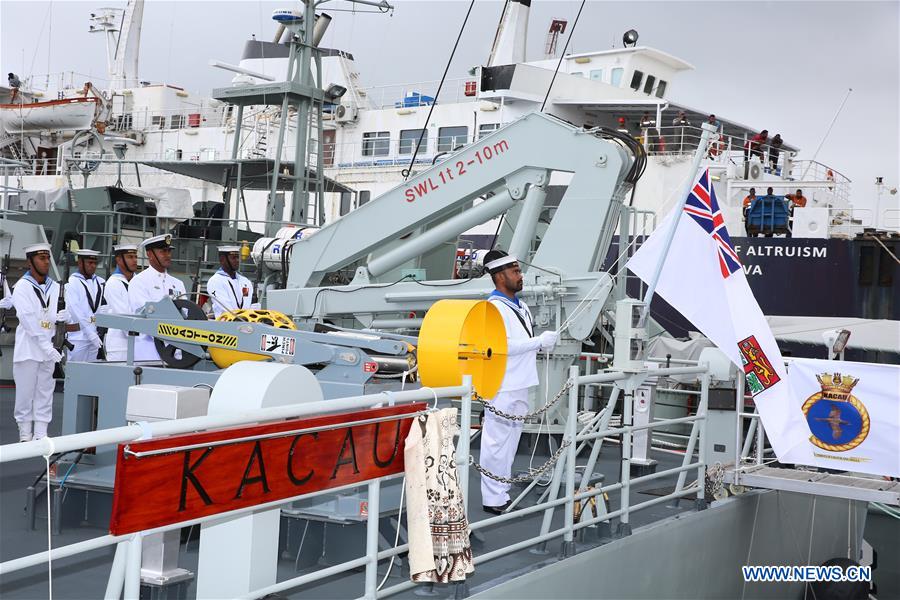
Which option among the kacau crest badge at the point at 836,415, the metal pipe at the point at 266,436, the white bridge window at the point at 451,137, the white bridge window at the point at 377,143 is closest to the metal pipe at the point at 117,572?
the metal pipe at the point at 266,436

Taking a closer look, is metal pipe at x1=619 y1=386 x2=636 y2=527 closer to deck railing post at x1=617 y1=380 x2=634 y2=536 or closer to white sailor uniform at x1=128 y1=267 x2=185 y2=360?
deck railing post at x1=617 y1=380 x2=634 y2=536

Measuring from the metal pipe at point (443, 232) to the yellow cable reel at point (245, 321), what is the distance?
2.87 meters

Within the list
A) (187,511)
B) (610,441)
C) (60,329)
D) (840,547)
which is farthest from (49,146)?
(187,511)

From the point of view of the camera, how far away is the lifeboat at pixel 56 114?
2625 centimetres

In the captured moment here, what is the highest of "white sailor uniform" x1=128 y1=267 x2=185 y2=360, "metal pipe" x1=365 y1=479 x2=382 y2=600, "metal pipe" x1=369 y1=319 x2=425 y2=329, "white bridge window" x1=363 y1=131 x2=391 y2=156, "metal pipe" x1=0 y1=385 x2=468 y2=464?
"white bridge window" x1=363 y1=131 x2=391 y2=156

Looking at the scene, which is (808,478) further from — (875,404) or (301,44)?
(301,44)

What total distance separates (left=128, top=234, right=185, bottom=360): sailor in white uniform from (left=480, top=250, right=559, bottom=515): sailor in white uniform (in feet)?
11.5

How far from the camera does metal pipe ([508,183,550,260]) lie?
865 cm

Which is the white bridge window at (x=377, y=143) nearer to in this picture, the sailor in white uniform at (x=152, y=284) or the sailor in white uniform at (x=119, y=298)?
the sailor in white uniform at (x=119, y=298)

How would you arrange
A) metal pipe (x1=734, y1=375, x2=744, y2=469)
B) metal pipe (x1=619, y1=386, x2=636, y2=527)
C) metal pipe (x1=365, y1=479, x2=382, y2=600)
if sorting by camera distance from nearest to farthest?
metal pipe (x1=365, y1=479, x2=382, y2=600) < metal pipe (x1=619, y1=386, x2=636, y2=527) < metal pipe (x1=734, y1=375, x2=744, y2=469)

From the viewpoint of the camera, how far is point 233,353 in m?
6.47

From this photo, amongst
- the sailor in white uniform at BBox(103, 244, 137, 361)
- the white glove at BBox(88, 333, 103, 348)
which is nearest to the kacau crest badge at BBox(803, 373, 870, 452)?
the sailor in white uniform at BBox(103, 244, 137, 361)

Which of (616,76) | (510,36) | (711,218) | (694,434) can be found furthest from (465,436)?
(510,36)

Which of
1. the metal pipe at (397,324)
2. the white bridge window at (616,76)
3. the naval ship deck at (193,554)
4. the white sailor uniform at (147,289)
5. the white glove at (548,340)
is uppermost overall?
the white bridge window at (616,76)
